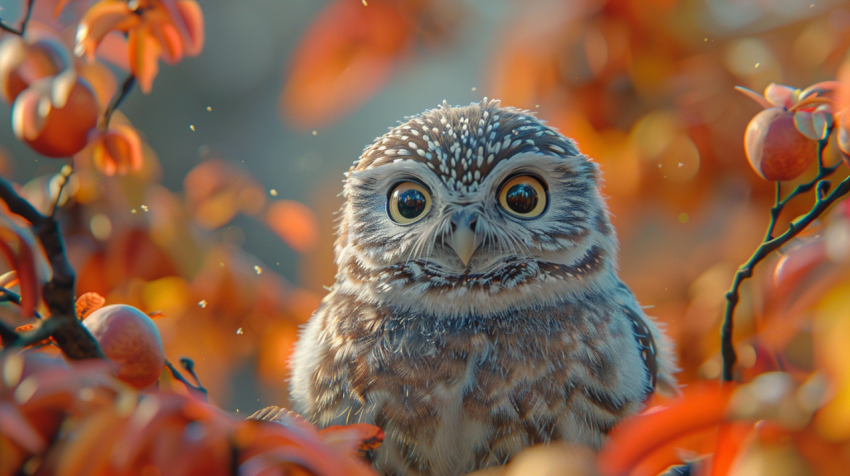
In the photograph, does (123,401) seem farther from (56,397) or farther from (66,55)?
(66,55)

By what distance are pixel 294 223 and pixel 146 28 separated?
1.18 metres

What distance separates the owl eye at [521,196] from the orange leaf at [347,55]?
1079 millimetres

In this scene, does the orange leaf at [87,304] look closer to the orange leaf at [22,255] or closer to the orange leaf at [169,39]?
the orange leaf at [22,255]

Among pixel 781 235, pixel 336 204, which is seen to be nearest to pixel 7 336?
pixel 781 235

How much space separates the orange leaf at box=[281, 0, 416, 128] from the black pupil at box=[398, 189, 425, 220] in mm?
990

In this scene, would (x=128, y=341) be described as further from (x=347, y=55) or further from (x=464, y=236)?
(x=347, y=55)

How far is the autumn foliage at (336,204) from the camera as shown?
0.51 meters

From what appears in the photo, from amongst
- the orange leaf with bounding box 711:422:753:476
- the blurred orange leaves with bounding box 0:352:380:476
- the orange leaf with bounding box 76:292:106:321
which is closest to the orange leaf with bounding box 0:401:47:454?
the blurred orange leaves with bounding box 0:352:380:476

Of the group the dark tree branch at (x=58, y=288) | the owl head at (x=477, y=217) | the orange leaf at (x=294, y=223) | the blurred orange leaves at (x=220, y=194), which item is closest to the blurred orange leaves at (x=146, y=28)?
the dark tree branch at (x=58, y=288)

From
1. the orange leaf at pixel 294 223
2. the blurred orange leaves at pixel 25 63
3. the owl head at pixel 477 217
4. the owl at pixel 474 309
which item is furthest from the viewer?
the orange leaf at pixel 294 223

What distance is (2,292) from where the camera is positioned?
76 centimetres

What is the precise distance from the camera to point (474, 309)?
1.26 meters

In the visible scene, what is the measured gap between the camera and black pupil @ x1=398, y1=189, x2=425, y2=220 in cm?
127

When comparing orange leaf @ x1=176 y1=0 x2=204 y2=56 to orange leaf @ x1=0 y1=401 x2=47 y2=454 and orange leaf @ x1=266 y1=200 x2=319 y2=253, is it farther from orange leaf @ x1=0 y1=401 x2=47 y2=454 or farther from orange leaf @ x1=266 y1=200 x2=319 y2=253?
orange leaf @ x1=266 y1=200 x2=319 y2=253
